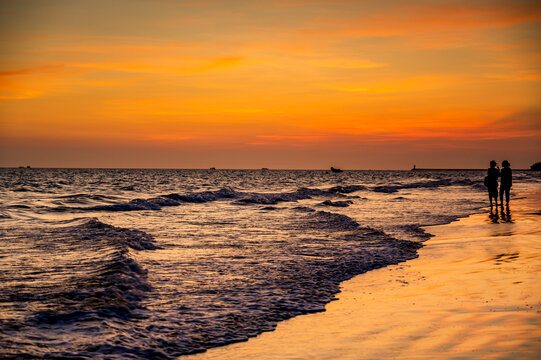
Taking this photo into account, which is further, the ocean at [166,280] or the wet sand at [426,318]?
the ocean at [166,280]

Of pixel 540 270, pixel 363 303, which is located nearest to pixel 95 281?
pixel 363 303

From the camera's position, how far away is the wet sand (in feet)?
17.9

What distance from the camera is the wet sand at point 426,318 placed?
544 cm

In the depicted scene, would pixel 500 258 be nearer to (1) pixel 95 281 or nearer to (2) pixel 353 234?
(2) pixel 353 234

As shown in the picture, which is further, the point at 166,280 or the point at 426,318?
the point at 166,280

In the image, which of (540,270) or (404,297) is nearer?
(404,297)

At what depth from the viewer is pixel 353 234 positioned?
680 inches

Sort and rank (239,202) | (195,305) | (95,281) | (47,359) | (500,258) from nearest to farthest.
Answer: (47,359) → (195,305) → (95,281) → (500,258) → (239,202)

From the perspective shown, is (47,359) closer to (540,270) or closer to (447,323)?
(447,323)

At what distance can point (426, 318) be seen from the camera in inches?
260

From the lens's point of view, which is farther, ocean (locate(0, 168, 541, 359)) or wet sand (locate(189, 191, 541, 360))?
ocean (locate(0, 168, 541, 359))

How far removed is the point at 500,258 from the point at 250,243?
24.1ft

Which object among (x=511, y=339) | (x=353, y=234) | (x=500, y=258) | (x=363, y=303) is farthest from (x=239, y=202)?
(x=511, y=339)

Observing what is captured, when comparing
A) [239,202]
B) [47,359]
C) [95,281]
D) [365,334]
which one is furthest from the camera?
[239,202]
